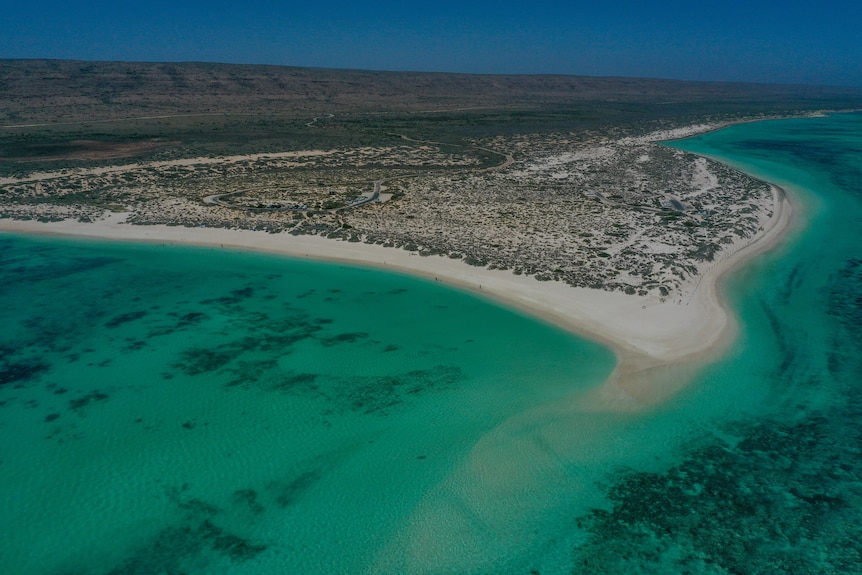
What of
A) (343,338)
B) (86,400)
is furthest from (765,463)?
(86,400)

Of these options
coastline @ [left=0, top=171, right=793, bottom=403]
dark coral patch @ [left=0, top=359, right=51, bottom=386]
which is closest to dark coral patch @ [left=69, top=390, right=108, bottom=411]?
dark coral patch @ [left=0, top=359, right=51, bottom=386]

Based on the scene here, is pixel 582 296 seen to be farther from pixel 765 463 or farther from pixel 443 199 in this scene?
pixel 443 199

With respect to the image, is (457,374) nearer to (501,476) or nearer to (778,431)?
(501,476)

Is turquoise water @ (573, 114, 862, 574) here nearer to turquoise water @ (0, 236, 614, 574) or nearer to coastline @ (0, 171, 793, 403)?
coastline @ (0, 171, 793, 403)

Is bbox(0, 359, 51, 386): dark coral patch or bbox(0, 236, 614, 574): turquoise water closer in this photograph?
bbox(0, 236, 614, 574): turquoise water

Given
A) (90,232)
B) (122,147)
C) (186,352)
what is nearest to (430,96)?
(122,147)

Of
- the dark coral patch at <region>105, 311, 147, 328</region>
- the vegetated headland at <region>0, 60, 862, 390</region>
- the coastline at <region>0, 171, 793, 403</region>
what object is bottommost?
the dark coral patch at <region>105, 311, 147, 328</region>
